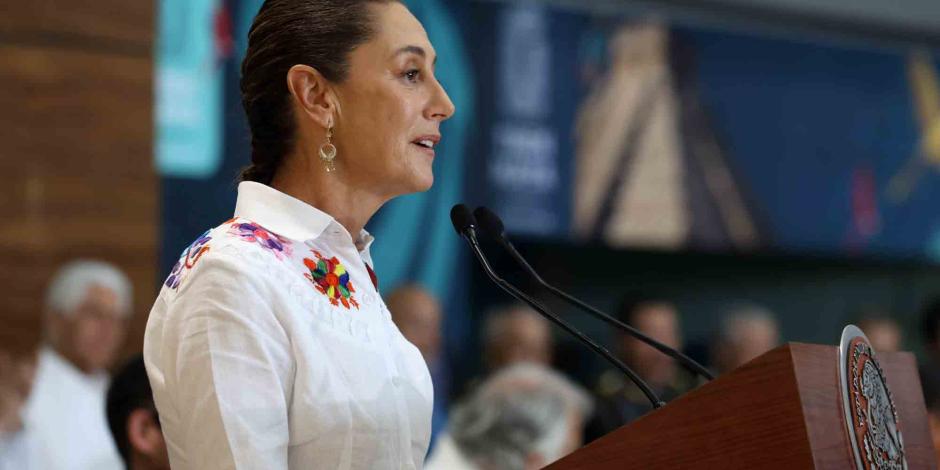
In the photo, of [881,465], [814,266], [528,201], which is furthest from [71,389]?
[814,266]

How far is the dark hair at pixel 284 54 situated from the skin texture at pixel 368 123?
14 millimetres

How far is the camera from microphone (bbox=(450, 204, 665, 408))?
1.80 meters

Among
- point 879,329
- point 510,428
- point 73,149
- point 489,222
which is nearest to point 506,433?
point 510,428

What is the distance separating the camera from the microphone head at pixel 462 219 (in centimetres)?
195

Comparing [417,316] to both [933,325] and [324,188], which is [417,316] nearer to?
[933,325]

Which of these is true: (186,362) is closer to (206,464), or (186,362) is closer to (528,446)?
(206,464)

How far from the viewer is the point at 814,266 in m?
7.06

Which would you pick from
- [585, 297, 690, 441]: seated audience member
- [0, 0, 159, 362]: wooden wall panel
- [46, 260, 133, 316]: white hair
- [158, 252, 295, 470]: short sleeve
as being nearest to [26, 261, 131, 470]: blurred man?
[46, 260, 133, 316]: white hair

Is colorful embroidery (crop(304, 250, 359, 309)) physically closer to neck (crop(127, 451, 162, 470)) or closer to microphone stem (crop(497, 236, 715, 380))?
microphone stem (crop(497, 236, 715, 380))

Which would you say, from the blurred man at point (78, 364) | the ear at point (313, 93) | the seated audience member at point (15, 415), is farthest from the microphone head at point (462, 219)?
the seated audience member at point (15, 415)

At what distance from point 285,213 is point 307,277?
0.35 ft

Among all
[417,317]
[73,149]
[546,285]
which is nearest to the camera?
[546,285]

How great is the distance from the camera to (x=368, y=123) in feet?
5.83

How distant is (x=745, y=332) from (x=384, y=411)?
4654 mm
